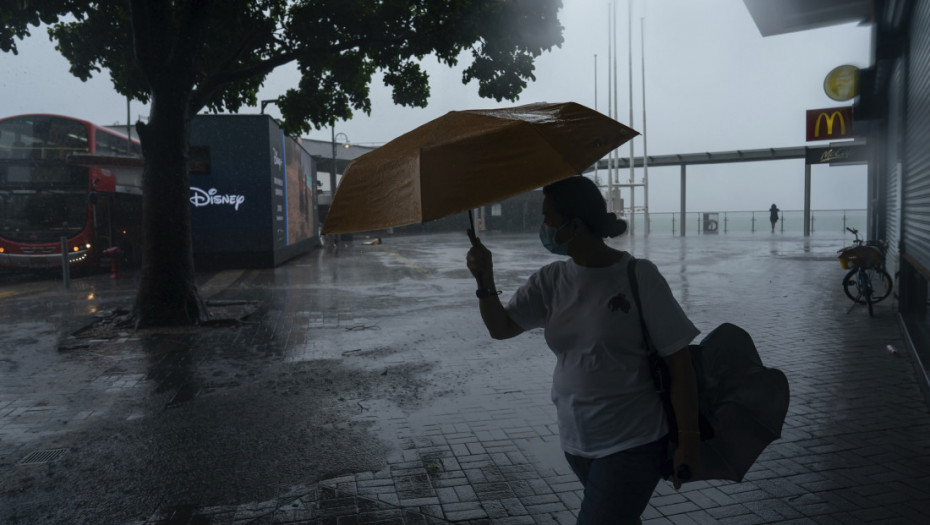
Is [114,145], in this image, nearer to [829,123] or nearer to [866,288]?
[829,123]

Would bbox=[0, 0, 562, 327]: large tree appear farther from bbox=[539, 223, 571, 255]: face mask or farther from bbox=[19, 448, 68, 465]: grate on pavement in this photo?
bbox=[539, 223, 571, 255]: face mask

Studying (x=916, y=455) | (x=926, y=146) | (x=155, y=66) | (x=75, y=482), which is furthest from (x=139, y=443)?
(x=926, y=146)

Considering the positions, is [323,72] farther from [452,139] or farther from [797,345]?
[452,139]

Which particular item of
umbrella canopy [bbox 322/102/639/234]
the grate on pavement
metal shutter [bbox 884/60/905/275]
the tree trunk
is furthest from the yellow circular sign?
the grate on pavement

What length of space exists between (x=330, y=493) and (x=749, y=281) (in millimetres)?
12634

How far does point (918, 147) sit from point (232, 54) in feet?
31.3

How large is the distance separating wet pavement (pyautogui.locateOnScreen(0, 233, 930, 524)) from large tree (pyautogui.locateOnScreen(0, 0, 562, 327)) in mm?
1548

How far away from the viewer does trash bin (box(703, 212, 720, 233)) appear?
4406 cm

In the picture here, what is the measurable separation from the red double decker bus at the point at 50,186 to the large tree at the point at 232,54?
6.19 m

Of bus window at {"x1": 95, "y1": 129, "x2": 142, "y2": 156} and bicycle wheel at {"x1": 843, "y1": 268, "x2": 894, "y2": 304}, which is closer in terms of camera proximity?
bicycle wheel at {"x1": 843, "y1": 268, "x2": 894, "y2": 304}

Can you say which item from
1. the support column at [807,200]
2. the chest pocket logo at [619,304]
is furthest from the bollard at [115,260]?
the support column at [807,200]

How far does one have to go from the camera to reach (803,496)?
376cm

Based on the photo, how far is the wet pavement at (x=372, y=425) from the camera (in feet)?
12.3

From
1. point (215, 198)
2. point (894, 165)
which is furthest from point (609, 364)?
point (215, 198)
